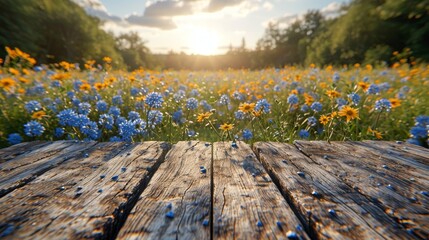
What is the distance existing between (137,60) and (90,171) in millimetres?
40031

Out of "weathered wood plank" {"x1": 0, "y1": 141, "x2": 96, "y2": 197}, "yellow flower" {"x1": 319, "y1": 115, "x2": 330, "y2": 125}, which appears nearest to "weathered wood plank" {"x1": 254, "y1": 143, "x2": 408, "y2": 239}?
"yellow flower" {"x1": 319, "y1": 115, "x2": 330, "y2": 125}

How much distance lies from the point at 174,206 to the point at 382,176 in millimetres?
1210

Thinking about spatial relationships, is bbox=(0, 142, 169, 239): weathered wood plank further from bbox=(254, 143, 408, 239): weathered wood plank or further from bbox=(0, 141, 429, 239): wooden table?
bbox=(254, 143, 408, 239): weathered wood plank

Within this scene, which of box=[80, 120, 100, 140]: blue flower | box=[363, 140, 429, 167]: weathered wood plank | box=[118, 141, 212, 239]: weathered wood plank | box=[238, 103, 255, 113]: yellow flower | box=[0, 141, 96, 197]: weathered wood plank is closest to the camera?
box=[118, 141, 212, 239]: weathered wood plank

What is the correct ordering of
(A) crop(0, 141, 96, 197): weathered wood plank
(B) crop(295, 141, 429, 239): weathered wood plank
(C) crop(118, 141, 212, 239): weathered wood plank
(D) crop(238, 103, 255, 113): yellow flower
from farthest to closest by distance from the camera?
(D) crop(238, 103, 255, 113): yellow flower < (A) crop(0, 141, 96, 197): weathered wood plank < (B) crop(295, 141, 429, 239): weathered wood plank < (C) crop(118, 141, 212, 239): weathered wood plank

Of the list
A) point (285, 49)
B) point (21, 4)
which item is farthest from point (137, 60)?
point (285, 49)

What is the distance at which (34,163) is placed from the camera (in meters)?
1.82

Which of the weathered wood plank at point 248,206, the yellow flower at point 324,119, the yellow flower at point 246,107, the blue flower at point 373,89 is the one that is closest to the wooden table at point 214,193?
the weathered wood plank at point 248,206

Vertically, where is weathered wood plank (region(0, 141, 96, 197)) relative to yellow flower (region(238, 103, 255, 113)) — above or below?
below

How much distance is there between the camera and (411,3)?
17.7 m

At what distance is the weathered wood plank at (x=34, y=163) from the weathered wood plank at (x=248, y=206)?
1.06m

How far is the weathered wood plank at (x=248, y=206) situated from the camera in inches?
40.1

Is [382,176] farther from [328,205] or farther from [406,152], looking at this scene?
[406,152]

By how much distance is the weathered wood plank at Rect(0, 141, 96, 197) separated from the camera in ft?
4.93
